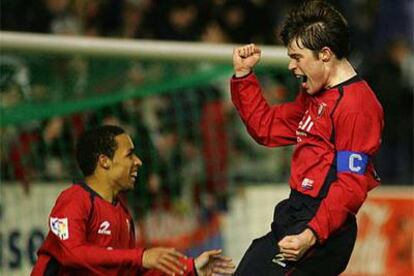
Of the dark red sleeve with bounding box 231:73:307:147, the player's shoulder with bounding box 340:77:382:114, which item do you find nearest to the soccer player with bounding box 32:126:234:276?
the dark red sleeve with bounding box 231:73:307:147

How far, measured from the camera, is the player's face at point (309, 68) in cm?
559

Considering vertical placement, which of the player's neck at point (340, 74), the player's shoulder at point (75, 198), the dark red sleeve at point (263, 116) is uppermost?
the player's neck at point (340, 74)

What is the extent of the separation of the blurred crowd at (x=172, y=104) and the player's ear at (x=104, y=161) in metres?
2.55

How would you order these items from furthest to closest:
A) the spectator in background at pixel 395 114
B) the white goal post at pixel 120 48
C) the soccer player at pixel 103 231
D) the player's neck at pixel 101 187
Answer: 1. the spectator in background at pixel 395 114
2. the white goal post at pixel 120 48
3. the player's neck at pixel 101 187
4. the soccer player at pixel 103 231

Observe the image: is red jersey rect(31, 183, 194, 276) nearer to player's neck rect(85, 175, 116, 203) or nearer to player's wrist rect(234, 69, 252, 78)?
player's neck rect(85, 175, 116, 203)

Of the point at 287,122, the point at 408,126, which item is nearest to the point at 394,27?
the point at 408,126

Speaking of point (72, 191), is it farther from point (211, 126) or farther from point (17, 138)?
point (211, 126)

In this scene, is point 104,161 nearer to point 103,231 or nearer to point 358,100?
point 103,231

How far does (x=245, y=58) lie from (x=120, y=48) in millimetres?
2861

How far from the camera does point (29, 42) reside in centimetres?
835

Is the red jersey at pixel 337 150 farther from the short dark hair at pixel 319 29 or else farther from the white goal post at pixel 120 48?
the white goal post at pixel 120 48

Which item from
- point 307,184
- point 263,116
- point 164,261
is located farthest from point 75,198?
point 307,184

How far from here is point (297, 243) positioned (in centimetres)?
534

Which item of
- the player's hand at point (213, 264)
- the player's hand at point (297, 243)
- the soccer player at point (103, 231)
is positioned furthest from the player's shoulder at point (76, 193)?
the player's hand at point (297, 243)
